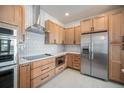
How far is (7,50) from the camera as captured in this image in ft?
5.14

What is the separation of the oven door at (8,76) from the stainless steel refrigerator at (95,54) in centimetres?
250

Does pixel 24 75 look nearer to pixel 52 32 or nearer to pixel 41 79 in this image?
pixel 41 79

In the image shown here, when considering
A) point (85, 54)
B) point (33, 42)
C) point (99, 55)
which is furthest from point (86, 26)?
point (33, 42)

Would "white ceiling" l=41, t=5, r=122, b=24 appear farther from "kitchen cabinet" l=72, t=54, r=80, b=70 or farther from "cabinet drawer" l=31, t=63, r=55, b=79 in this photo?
"cabinet drawer" l=31, t=63, r=55, b=79

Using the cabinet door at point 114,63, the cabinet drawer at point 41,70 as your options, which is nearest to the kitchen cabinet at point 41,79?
the cabinet drawer at point 41,70

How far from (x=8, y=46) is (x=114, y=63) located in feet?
9.78

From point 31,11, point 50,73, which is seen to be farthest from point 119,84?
point 31,11

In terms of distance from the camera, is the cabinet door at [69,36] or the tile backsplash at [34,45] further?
the cabinet door at [69,36]

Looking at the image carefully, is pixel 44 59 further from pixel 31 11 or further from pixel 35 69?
pixel 31 11

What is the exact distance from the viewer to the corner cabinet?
2638mm

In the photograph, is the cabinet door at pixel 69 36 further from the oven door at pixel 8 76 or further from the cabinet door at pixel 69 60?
the oven door at pixel 8 76

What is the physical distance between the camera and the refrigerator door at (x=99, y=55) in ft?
9.46

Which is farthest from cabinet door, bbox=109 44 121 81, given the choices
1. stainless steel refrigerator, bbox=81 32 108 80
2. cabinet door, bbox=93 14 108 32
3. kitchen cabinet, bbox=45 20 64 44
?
kitchen cabinet, bbox=45 20 64 44

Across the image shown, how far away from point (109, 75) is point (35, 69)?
239 centimetres
